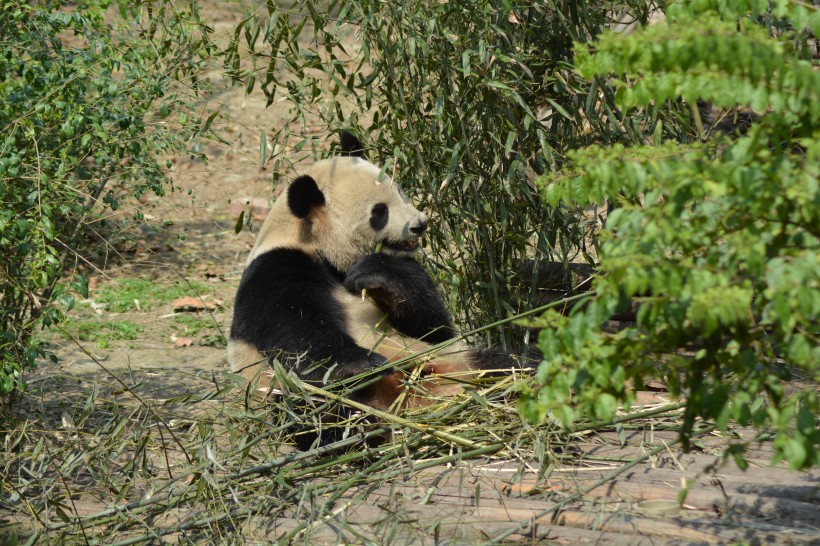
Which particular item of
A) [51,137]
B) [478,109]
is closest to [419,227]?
[478,109]

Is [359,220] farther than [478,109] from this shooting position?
No

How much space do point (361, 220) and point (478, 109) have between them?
80 cm

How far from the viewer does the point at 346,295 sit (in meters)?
4.29

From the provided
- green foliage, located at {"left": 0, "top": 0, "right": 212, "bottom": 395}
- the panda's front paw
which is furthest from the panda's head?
green foliage, located at {"left": 0, "top": 0, "right": 212, "bottom": 395}

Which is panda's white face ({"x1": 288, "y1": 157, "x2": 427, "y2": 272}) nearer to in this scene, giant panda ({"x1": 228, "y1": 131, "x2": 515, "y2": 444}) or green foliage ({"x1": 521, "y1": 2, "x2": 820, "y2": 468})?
giant panda ({"x1": 228, "y1": 131, "x2": 515, "y2": 444})

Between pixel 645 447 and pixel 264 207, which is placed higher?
pixel 645 447

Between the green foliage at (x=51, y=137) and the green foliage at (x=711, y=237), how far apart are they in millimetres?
2281

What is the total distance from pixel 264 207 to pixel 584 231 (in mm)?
4402

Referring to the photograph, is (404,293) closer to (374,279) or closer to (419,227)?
(374,279)

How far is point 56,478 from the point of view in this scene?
3.41 metres

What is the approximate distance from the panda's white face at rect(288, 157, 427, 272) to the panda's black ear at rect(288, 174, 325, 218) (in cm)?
6

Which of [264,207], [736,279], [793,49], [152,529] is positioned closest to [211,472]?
[152,529]

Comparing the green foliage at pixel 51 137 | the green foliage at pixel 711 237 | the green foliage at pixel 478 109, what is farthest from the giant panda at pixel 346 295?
the green foliage at pixel 711 237

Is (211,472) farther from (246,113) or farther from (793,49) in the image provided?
(246,113)
